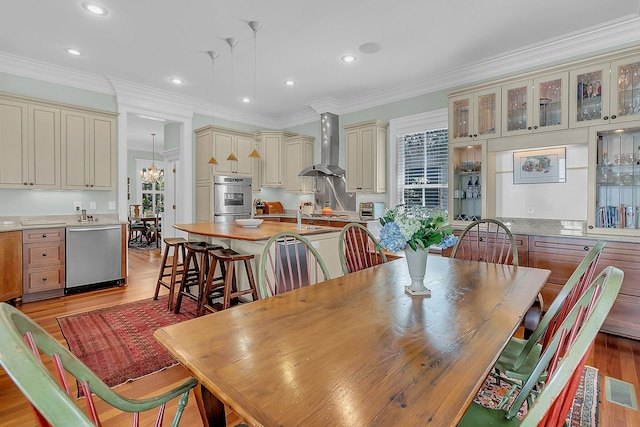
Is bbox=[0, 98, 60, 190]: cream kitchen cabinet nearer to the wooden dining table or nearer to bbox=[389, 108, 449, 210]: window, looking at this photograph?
the wooden dining table

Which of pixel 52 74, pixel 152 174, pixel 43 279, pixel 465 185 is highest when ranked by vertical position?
pixel 52 74

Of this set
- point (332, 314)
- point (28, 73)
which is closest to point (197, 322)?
point (332, 314)

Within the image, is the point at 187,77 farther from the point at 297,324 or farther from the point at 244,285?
the point at 297,324

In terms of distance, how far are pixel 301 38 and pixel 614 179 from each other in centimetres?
345

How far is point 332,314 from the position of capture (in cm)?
131

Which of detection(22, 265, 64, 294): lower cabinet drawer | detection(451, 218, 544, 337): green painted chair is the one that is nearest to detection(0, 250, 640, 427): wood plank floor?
detection(22, 265, 64, 294): lower cabinet drawer

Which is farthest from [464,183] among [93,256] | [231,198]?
[93,256]

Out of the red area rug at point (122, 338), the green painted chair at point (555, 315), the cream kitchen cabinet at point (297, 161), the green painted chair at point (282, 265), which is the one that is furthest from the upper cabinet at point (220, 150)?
the green painted chair at point (555, 315)

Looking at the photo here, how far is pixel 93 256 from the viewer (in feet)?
14.1

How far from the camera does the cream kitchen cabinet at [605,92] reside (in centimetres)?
299

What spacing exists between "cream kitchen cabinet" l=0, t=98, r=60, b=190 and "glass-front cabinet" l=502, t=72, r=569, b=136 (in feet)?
18.2

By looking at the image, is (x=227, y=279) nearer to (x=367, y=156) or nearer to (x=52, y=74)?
(x=367, y=156)

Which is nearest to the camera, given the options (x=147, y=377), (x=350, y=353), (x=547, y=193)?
(x=350, y=353)

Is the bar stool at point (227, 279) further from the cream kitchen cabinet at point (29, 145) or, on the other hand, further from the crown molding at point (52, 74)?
the crown molding at point (52, 74)
